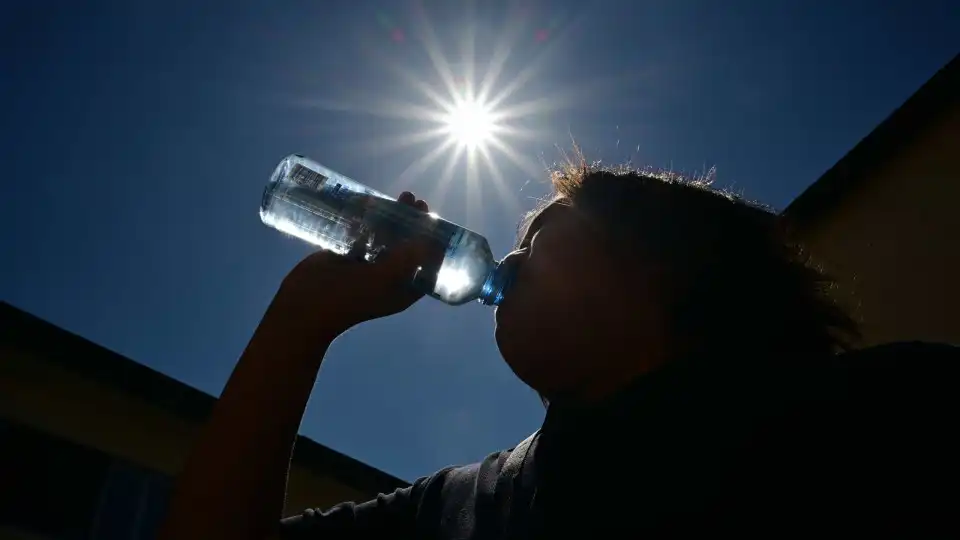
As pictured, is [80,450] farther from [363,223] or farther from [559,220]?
[559,220]

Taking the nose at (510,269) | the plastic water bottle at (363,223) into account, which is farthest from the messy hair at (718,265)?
the plastic water bottle at (363,223)

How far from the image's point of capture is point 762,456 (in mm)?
926

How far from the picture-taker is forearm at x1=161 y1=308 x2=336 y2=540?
3.84 feet

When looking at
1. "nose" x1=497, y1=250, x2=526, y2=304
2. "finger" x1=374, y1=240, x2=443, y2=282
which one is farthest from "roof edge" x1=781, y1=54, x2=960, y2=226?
"finger" x1=374, y1=240, x2=443, y2=282

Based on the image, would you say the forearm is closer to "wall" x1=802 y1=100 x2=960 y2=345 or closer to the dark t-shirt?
the dark t-shirt

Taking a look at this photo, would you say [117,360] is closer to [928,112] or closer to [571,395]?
[571,395]

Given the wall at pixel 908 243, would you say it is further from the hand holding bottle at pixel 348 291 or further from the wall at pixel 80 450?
the wall at pixel 80 450

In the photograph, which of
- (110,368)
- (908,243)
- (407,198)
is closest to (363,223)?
(407,198)

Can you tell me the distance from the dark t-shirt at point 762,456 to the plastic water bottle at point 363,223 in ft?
2.29

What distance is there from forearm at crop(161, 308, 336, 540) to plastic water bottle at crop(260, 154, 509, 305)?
50 centimetres

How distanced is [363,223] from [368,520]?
96 cm

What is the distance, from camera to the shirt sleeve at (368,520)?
1.50 m

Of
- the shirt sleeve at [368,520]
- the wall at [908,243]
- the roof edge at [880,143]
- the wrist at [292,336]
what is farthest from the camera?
the roof edge at [880,143]

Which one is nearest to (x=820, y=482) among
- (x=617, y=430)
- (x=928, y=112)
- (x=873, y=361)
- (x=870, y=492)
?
(x=870, y=492)
